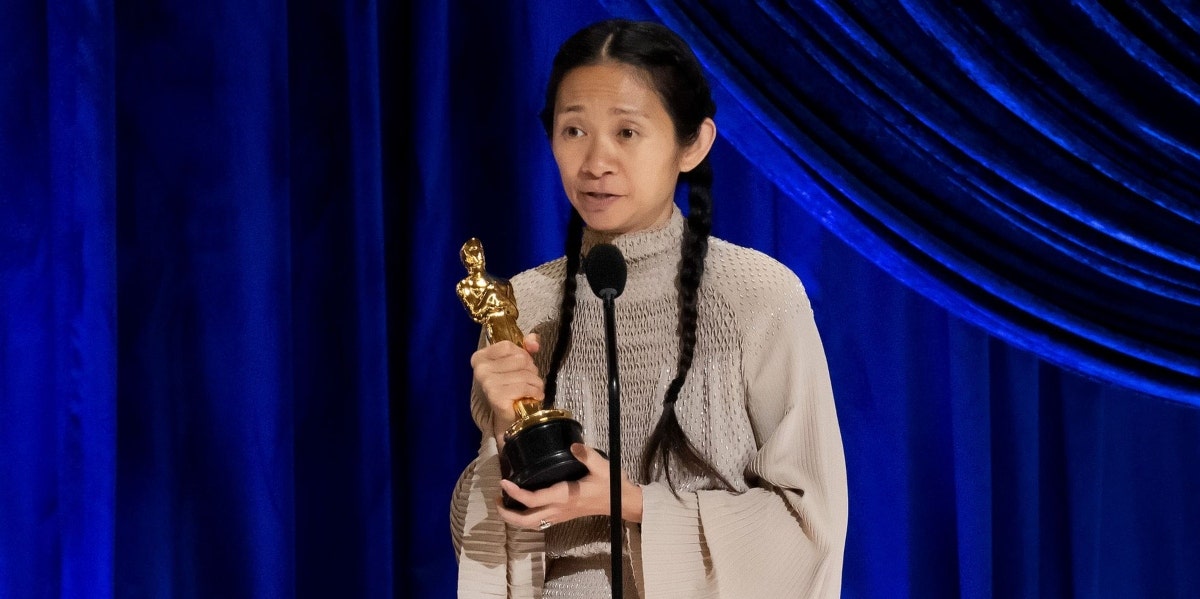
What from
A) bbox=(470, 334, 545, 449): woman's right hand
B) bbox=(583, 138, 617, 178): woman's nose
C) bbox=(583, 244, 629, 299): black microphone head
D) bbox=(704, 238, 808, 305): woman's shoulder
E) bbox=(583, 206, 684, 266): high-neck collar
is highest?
bbox=(583, 138, 617, 178): woman's nose

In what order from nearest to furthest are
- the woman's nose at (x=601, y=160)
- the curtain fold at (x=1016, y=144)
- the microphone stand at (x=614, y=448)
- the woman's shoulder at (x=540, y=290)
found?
the microphone stand at (x=614, y=448), the woman's nose at (x=601, y=160), the woman's shoulder at (x=540, y=290), the curtain fold at (x=1016, y=144)

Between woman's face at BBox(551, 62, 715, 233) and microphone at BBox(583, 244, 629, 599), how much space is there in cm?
22

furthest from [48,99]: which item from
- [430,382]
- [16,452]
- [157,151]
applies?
[430,382]

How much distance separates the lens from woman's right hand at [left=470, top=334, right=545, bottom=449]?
47.2 inches

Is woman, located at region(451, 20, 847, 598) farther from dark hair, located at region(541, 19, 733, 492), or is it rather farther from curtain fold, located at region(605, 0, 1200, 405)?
curtain fold, located at region(605, 0, 1200, 405)

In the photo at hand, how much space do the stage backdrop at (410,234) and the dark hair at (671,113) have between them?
51 cm

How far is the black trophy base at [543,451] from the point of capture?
3.74 feet

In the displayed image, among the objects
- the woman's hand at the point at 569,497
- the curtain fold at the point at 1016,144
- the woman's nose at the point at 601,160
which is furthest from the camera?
the curtain fold at the point at 1016,144

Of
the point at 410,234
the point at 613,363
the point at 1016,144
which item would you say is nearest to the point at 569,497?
the point at 613,363

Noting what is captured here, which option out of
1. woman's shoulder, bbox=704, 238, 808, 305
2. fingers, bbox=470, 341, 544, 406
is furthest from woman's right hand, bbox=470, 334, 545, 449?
woman's shoulder, bbox=704, 238, 808, 305

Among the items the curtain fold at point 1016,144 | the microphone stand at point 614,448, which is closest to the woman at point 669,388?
the microphone stand at point 614,448

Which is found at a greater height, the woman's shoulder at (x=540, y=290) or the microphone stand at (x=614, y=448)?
the woman's shoulder at (x=540, y=290)

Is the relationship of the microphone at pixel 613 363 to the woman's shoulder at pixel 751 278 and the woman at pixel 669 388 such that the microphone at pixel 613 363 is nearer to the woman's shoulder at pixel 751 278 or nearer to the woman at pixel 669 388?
the woman at pixel 669 388

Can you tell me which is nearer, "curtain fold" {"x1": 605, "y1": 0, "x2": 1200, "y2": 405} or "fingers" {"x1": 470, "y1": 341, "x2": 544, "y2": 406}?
"fingers" {"x1": 470, "y1": 341, "x2": 544, "y2": 406}
